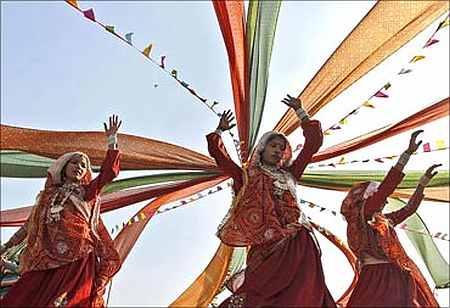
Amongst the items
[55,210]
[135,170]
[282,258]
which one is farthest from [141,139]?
[282,258]

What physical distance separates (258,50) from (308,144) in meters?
1.16

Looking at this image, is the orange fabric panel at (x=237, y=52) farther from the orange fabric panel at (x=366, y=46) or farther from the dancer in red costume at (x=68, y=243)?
the dancer in red costume at (x=68, y=243)

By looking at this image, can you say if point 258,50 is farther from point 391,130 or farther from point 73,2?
point 73,2

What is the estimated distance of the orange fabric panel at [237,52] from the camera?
5391 millimetres

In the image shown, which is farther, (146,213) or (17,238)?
(146,213)

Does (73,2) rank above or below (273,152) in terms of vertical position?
above

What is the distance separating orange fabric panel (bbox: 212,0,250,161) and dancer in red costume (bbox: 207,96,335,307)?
0.79m

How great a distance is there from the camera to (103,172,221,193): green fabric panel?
5828 millimetres

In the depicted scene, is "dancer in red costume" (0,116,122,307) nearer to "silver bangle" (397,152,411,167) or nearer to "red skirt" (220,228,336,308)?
"red skirt" (220,228,336,308)

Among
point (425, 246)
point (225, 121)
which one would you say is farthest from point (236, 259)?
point (225, 121)

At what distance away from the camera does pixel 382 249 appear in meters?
4.57

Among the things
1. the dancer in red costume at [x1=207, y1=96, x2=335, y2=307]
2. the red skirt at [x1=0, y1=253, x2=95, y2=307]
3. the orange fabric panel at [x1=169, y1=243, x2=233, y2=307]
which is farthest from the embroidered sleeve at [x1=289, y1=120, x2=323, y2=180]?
the orange fabric panel at [x1=169, y1=243, x2=233, y2=307]

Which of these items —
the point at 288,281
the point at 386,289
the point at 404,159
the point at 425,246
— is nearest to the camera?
the point at 288,281

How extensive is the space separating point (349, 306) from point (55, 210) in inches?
68.7
